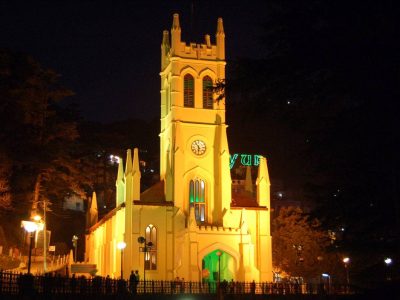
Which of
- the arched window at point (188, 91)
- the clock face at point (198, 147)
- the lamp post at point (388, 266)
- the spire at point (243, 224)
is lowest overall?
the lamp post at point (388, 266)

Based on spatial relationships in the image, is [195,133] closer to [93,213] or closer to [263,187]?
[263,187]

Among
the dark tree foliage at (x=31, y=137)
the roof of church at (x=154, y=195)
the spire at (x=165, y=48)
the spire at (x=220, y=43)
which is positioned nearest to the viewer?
the dark tree foliage at (x=31, y=137)

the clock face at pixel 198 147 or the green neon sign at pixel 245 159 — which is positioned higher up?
the green neon sign at pixel 245 159

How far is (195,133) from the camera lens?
209ft

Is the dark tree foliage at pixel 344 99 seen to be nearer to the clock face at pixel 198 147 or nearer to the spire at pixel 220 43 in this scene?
the clock face at pixel 198 147

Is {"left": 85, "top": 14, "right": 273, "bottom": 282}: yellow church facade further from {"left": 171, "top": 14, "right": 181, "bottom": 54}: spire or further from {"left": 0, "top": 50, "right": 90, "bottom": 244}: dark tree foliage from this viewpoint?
{"left": 0, "top": 50, "right": 90, "bottom": 244}: dark tree foliage

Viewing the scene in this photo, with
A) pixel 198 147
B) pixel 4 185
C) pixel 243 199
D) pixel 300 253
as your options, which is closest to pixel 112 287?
pixel 4 185

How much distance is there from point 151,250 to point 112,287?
2449 centimetres

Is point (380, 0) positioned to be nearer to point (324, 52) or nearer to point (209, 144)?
point (324, 52)

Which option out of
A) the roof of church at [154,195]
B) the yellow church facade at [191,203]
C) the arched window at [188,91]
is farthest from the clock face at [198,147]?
the roof of church at [154,195]

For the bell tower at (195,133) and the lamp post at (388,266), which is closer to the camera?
the lamp post at (388,266)

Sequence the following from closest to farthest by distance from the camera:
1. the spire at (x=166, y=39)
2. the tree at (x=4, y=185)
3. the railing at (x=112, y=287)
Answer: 1. the railing at (x=112, y=287)
2. the tree at (x=4, y=185)
3. the spire at (x=166, y=39)

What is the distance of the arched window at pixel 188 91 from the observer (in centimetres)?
6444

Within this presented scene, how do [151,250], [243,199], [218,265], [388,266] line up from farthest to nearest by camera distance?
1. [243,199]
2. [218,265]
3. [151,250]
4. [388,266]
